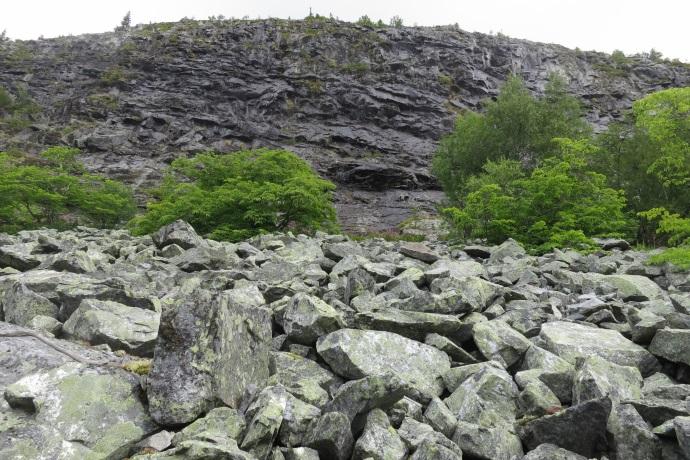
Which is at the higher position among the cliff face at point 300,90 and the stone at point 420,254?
the cliff face at point 300,90

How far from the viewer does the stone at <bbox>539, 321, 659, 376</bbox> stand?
4168mm

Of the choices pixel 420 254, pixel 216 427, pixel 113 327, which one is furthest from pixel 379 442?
pixel 420 254

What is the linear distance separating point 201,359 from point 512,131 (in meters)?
28.3

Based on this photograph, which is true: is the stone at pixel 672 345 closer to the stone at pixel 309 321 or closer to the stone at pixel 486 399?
the stone at pixel 486 399

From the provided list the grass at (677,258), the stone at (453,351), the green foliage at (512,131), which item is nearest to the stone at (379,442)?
the stone at (453,351)

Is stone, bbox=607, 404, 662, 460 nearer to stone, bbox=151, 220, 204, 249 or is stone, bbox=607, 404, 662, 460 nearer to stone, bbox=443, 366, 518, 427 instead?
stone, bbox=443, 366, 518, 427

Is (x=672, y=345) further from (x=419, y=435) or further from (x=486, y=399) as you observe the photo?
(x=419, y=435)

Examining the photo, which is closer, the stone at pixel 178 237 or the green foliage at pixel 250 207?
the stone at pixel 178 237

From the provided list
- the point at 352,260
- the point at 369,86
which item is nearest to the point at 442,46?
the point at 369,86

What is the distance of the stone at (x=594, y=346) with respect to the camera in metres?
4.17

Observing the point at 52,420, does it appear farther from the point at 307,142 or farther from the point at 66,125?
the point at 66,125

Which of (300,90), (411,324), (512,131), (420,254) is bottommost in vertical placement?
(420,254)

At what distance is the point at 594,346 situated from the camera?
4.34 metres

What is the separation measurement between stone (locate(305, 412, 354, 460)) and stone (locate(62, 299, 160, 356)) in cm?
186
